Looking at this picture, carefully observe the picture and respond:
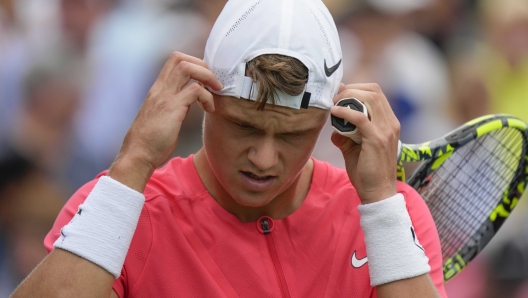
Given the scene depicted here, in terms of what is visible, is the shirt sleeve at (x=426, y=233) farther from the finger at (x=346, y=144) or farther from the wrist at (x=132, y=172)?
the wrist at (x=132, y=172)

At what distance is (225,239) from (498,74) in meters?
3.83

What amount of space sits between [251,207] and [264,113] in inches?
18.5

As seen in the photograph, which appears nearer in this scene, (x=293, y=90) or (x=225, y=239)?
(x=293, y=90)

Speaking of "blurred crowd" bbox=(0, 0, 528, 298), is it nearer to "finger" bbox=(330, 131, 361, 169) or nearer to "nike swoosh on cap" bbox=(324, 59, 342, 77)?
"finger" bbox=(330, 131, 361, 169)

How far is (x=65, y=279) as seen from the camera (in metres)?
2.35

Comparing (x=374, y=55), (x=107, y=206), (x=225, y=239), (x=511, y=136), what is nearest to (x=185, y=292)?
(x=225, y=239)

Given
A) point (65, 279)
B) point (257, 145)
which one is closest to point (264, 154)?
point (257, 145)

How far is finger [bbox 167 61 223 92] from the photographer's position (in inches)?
100

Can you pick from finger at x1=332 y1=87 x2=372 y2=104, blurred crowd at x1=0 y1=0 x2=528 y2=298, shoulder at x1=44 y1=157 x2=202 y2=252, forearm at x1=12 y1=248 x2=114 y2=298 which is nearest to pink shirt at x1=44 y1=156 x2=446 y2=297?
shoulder at x1=44 y1=157 x2=202 y2=252

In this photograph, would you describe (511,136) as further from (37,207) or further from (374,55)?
(37,207)

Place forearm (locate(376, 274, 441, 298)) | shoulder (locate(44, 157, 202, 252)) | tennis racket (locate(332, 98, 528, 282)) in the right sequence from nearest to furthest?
forearm (locate(376, 274, 441, 298)) → shoulder (locate(44, 157, 202, 252)) → tennis racket (locate(332, 98, 528, 282))

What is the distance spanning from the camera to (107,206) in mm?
2422

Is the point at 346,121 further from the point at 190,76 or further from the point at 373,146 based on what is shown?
the point at 190,76

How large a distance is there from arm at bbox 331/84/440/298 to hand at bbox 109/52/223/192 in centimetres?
47
